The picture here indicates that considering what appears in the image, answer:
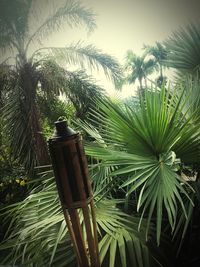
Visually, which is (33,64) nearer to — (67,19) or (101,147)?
(67,19)

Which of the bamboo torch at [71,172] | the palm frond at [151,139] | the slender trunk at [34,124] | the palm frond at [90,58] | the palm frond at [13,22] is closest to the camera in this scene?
the bamboo torch at [71,172]

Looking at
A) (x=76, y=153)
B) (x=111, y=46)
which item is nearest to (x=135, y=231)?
(x=76, y=153)

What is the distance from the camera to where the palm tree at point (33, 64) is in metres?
2.70

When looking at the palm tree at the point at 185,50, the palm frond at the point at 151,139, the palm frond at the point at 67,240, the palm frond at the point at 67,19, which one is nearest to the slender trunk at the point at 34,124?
the palm frond at the point at 67,19

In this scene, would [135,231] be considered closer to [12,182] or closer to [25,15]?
[12,182]

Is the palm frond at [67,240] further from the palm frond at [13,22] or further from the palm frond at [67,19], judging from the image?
the palm frond at [67,19]

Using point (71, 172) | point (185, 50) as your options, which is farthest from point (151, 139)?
point (185, 50)

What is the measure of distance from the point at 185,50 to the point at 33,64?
66.4 inches

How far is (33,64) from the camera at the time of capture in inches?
118

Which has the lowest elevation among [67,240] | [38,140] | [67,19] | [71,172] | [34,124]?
[67,240]

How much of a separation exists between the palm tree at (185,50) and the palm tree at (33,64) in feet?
3.79

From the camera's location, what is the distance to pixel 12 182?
310 centimetres

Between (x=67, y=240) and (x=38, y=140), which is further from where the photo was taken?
(x=38, y=140)

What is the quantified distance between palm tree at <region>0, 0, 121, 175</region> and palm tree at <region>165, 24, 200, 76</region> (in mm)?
1154
